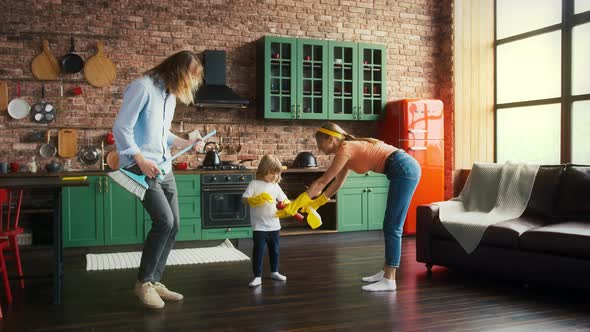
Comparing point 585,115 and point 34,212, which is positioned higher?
point 585,115

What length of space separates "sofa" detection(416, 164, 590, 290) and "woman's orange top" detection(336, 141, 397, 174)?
102 centimetres

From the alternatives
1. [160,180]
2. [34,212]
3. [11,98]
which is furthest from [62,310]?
[11,98]

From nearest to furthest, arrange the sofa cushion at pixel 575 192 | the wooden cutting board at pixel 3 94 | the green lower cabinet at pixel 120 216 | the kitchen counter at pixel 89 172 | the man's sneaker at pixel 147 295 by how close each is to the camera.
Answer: the man's sneaker at pixel 147 295, the sofa cushion at pixel 575 192, the kitchen counter at pixel 89 172, the green lower cabinet at pixel 120 216, the wooden cutting board at pixel 3 94

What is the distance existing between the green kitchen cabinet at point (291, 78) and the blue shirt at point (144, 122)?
9.98ft

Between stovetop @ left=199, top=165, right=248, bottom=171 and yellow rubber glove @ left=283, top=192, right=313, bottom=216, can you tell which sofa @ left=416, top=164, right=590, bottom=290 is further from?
stovetop @ left=199, top=165, right=248, bottom=171

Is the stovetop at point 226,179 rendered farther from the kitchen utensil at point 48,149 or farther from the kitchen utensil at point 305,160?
the kitchen utensil at point 48,149

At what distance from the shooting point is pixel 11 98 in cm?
583

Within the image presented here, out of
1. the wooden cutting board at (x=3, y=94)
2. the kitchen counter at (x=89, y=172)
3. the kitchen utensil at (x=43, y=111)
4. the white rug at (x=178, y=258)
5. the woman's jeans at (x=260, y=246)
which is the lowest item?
the white rug at (x=178, y=258)

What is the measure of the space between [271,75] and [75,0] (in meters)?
2.28

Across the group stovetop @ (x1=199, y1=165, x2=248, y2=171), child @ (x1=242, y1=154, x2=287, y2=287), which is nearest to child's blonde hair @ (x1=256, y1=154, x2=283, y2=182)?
child @ (x1=242, y1=154, x2=287, y2=287)

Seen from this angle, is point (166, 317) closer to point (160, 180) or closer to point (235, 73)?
point (160, 180)

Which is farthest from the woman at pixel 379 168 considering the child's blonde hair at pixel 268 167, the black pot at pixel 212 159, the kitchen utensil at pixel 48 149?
the kitchen utensil at pixel 48 149

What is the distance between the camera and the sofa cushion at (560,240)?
3.68 metres

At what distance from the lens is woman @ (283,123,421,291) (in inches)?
148
